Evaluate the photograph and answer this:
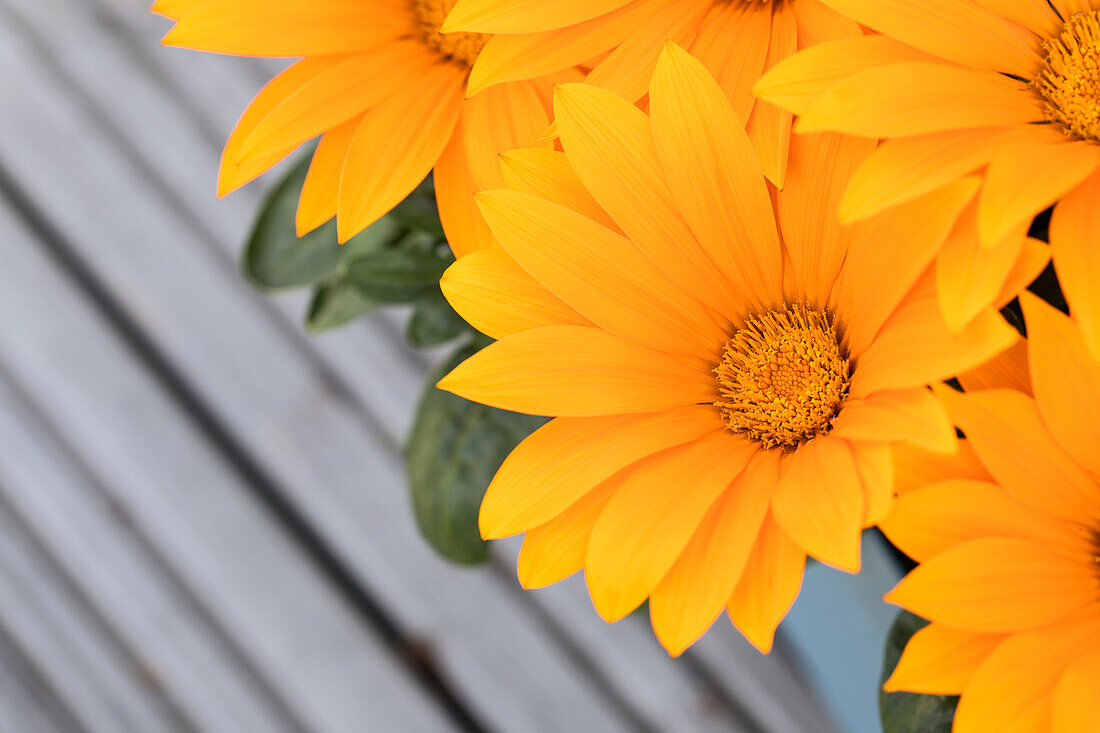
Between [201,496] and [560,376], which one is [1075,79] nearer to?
[560,376]

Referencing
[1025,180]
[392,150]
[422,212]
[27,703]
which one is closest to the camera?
[1025,180]

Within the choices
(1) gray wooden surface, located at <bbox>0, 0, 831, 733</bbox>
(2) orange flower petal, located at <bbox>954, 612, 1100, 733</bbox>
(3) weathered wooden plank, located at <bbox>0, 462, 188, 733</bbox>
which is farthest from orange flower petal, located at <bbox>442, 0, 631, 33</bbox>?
(3) weathered wooden plank, located at <bbox>0, 462, 188, 733</bbox>

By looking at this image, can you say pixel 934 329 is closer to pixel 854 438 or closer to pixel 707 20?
pixel 854 438

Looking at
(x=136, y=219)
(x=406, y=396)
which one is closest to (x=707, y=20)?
(x=406, y=396)

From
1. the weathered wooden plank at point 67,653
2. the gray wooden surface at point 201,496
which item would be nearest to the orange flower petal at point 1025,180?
the gray wooden surface at point 201,496

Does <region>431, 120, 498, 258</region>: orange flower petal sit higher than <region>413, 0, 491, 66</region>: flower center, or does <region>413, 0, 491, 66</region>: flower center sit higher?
<region>413, 0, 491, 66</region>: flower center

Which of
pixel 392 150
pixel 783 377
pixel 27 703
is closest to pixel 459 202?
pixel 392 150

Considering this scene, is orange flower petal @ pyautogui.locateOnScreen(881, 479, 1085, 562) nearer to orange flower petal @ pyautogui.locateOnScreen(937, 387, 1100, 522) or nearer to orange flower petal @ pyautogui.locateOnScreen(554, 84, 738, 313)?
orange flower petal @ pyautogui.locateOnScreen(937, 387, 1100, 522)
